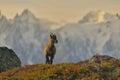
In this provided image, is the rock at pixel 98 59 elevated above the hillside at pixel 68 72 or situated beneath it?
elevated above

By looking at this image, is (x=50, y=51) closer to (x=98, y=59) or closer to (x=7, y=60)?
(x=98, y=59)

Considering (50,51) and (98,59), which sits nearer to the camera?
(98,59)

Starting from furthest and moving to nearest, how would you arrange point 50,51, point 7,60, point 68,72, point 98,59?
point 7,60, point 50,51, point 98,59, point 68,72

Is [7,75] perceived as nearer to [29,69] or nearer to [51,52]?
[29,69]

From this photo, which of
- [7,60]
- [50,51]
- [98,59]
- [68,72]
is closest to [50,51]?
[50,51]

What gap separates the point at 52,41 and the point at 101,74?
14183mm

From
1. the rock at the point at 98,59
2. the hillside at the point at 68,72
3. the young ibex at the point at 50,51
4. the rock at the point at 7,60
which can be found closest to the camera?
the hillside at the point at 68,72

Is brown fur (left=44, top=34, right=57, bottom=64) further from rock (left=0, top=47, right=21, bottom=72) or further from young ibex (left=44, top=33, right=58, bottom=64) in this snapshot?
rock (left=0, top=47, right=21, bottom=72)

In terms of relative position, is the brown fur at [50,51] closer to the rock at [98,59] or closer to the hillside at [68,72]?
the rock at [98,59]

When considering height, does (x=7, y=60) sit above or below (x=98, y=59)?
above

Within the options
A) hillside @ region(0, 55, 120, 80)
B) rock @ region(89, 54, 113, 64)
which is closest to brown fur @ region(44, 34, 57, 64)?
rock @ region(89, 54, 113, 64)

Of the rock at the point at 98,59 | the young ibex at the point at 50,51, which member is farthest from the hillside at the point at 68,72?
the young ibex at the point at 50,51

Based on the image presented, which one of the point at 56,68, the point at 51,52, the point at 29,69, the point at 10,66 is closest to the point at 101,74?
the point at 56,68

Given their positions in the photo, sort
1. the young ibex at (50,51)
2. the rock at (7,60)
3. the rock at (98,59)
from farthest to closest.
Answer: the rock at (7,60) < the young ibex at (50,51) < the rock at (98,59)
